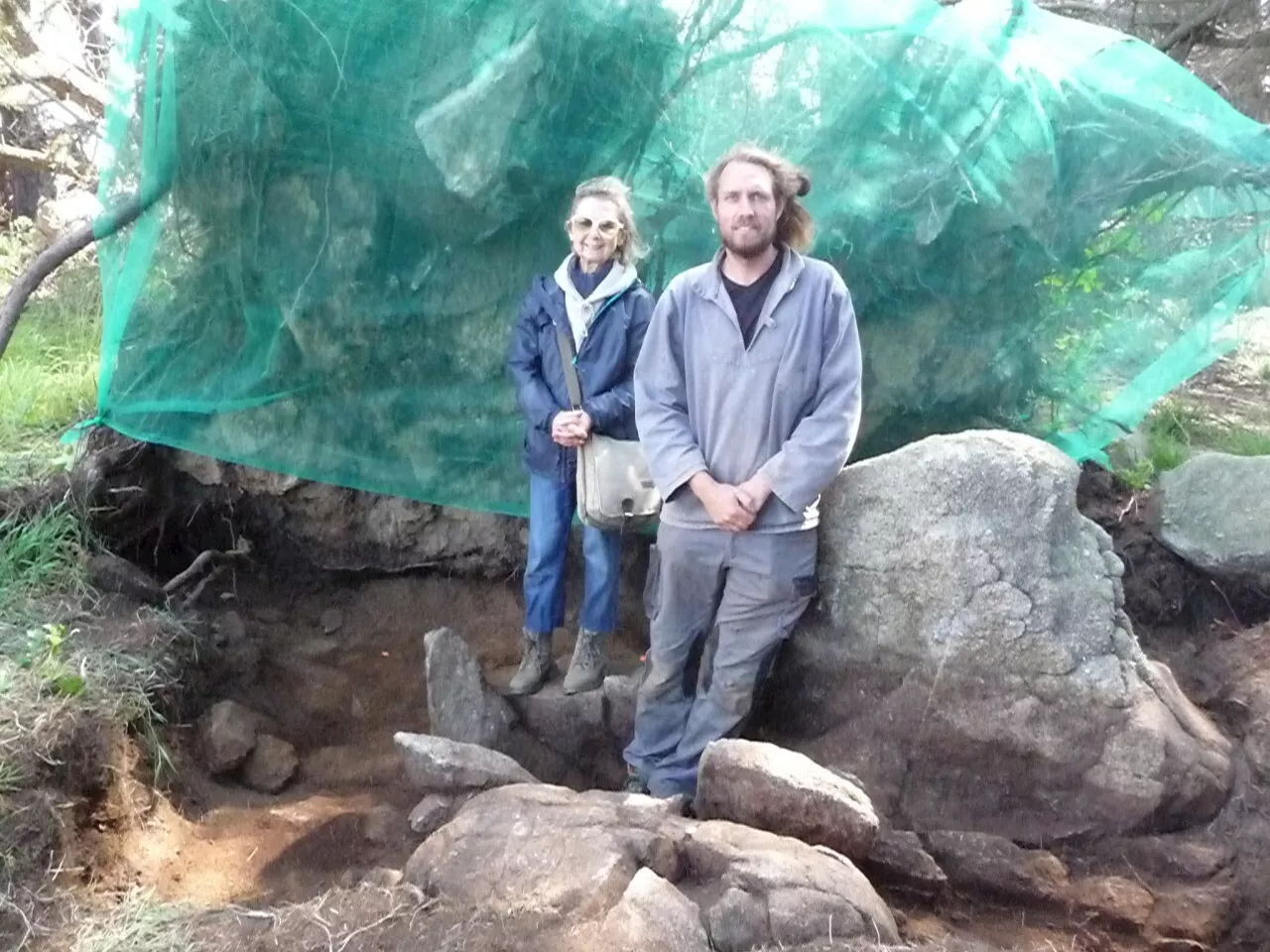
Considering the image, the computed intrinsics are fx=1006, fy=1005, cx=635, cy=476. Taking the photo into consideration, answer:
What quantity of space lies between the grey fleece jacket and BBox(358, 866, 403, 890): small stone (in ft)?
3.99

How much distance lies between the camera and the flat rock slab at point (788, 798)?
8.57ft

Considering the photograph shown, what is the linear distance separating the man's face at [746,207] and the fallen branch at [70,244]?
1.96 metres

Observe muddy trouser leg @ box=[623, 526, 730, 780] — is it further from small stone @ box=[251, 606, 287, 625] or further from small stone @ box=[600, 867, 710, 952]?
small stone @ box=[251, 606, 287, 625]

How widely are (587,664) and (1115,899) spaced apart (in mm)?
1753

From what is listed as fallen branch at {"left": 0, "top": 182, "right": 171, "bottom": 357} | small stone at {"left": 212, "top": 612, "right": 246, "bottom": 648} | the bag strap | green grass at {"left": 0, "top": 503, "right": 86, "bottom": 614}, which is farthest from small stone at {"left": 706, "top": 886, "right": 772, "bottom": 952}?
fallen branch at {"left": 0, "top": 182, "right": 171, "bottom": 357}

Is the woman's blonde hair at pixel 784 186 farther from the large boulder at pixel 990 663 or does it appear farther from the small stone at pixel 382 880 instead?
the small stone at pixel 382 880

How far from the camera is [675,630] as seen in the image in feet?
10.2

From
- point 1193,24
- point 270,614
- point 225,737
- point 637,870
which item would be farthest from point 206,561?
point 1193,24

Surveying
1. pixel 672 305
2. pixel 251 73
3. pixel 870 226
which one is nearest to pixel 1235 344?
pixel 870 226

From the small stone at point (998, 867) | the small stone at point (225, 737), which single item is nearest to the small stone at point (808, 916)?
the small stone at point (998, 867)

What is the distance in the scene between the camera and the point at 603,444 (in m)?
3.24

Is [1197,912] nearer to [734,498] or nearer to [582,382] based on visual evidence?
[734,498]

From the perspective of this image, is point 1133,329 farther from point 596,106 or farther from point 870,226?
point 596,106

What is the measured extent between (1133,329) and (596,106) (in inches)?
91.7
